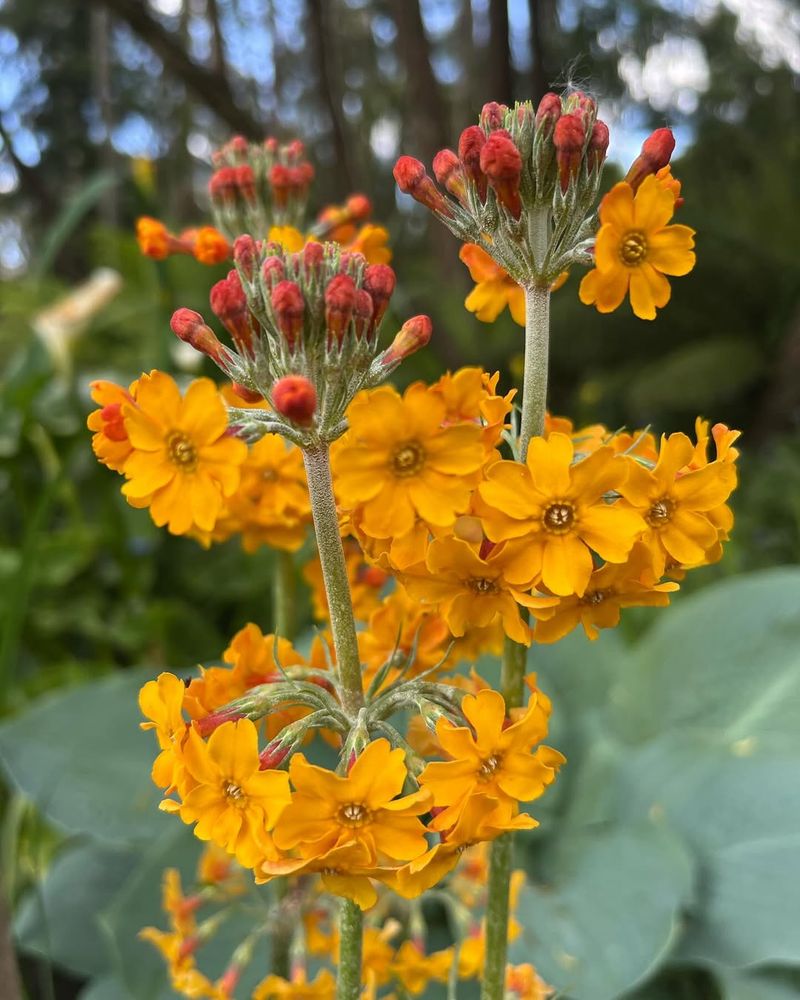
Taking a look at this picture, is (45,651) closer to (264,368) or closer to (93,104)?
(264,368)

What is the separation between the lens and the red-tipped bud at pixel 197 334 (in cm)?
57

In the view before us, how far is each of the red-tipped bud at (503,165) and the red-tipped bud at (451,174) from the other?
1.6 inches

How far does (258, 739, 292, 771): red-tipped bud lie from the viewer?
21.9 inches

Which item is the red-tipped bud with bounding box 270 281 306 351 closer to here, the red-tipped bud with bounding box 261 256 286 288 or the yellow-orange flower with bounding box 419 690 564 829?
the red-tipped bud with bounding box 261 256 286 288

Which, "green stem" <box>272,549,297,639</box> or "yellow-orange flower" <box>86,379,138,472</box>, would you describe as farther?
"green stem" <box>272,549,297,639</box>

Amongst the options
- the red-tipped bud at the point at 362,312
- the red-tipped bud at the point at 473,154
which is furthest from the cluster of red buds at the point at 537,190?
the red-tipped bud at the point at 362,312

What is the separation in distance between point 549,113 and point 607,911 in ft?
3.55

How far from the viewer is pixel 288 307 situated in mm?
513

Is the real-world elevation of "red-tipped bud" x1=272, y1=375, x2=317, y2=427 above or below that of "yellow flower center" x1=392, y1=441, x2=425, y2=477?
above

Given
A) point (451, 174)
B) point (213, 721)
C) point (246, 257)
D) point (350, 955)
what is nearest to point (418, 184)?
point (451, 174)

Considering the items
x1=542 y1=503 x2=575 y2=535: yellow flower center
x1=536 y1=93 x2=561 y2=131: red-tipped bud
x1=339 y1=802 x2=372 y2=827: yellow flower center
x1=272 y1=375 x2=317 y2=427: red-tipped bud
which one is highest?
x1=536 y1=93 x2=561 y2=131: red-tipped bud

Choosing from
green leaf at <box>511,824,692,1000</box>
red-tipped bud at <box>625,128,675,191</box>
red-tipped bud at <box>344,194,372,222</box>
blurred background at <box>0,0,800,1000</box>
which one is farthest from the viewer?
blurred background at <box>0,0,800,1000</box>

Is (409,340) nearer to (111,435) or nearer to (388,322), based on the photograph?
(111,435)

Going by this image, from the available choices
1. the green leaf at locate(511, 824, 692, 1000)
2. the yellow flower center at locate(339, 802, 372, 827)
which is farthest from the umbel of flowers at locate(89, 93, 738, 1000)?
the green leaf at locate(511, 824, 692, 1000)
